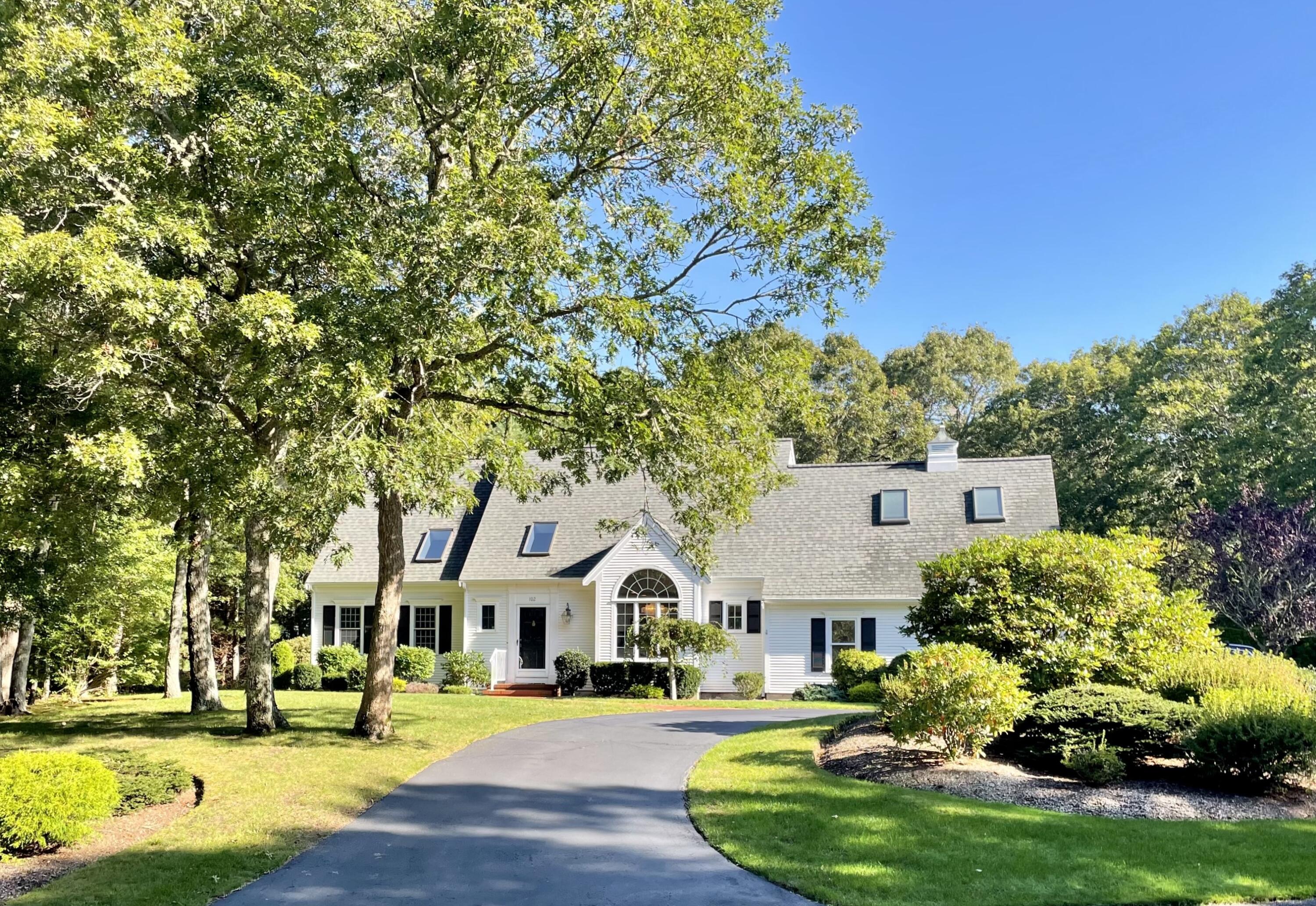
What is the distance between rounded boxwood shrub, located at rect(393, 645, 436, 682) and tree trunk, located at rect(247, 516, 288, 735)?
433 inches

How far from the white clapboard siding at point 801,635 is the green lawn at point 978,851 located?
16492 mm

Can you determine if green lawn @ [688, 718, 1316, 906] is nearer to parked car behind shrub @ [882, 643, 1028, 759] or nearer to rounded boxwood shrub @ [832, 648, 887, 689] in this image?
parked car behind shrub @ [882, 643, 1028, 759]

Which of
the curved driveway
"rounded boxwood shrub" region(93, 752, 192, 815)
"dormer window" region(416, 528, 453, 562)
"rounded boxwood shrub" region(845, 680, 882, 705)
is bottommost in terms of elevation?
"rounded boxwood shrub" region(845, 680, 882, 705)

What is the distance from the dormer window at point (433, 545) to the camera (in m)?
30.2

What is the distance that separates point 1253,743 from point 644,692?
16785 mm

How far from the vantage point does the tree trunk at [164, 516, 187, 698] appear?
70.5ft

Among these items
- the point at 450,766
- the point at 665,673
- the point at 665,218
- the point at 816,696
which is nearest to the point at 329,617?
the point at 665,673

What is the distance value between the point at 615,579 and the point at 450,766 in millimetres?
14577

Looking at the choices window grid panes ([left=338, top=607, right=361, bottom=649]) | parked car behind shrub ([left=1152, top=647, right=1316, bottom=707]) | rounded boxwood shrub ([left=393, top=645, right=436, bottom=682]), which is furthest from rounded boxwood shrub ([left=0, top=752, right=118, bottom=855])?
window grid panes ([left=338, top=607, right=361, bottom=649])

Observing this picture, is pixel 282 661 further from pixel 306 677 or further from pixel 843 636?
pixel 843 636

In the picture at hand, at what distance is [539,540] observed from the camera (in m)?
29.1

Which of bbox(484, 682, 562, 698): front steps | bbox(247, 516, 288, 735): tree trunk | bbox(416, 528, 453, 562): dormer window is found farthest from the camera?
bbox(416, 528, 453, 562): dormer window

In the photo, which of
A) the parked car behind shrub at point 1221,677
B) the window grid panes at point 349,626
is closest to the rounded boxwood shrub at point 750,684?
the window grid panes at point 349,626

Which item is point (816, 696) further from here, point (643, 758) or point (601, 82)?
point (601, 82)
